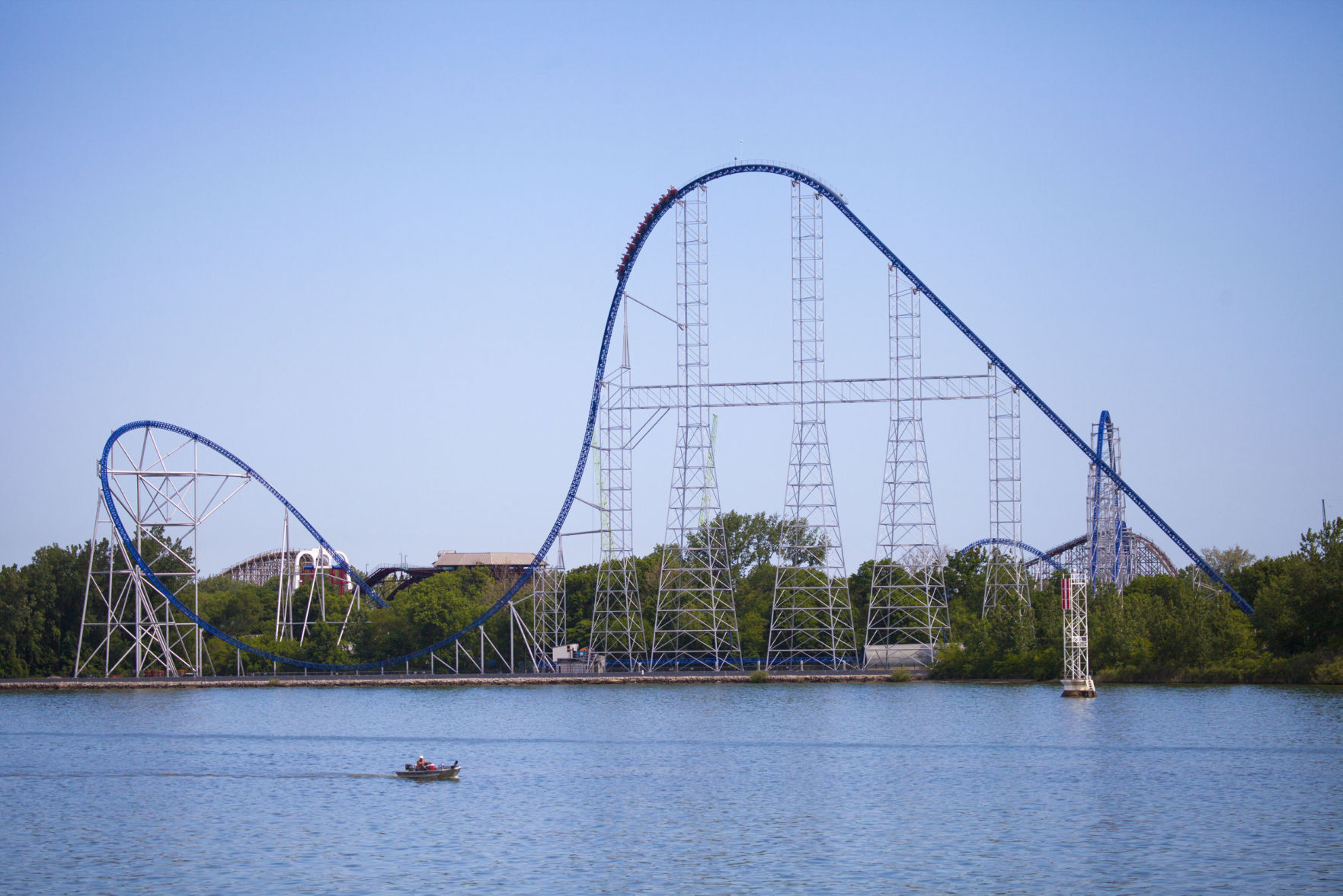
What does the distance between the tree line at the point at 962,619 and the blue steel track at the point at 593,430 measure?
86 cm

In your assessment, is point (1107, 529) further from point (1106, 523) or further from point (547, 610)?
point (547, 610)

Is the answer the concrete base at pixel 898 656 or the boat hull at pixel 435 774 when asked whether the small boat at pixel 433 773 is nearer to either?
the boat hull at pixel 435 774

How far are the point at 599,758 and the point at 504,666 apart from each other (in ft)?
103

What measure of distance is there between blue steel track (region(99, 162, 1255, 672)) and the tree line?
0.86m

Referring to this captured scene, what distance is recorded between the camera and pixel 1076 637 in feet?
129

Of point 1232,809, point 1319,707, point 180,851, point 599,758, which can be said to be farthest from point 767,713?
→ point 180,851

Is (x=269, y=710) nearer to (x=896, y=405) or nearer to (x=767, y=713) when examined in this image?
(x=767, y=713)

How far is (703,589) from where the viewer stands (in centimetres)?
4969

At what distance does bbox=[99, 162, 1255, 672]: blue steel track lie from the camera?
4750 cm

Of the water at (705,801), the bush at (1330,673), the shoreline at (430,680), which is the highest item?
the bush at (1330,673)

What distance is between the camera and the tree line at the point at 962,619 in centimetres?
4234

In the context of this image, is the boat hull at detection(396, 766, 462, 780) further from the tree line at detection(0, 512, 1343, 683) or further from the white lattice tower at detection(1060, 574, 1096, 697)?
the tree line at detection(0, 512, 1343, 683)

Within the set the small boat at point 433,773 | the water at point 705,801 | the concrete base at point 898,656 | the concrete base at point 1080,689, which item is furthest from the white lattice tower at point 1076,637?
the small boat at point 433,773

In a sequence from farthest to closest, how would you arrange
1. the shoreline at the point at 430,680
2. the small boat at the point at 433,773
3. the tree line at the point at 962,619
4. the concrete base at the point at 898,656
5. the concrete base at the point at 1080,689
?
the concrete base at the point at 898,656, the shoreline at the point at 430,680, the tree line at the point at 962,619, the concrete base at the point at 1080,689, the small boat at the point at 433,773
